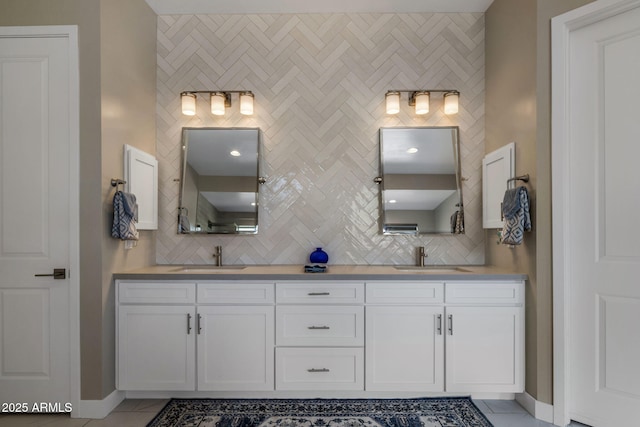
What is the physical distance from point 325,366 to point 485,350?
1.11 meters

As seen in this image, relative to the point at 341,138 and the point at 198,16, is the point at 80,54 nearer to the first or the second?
the point at 198,16

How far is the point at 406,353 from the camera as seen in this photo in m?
2.30

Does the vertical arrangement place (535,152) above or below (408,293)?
above

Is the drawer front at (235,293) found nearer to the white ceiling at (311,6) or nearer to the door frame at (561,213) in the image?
the door frame at (561,213)

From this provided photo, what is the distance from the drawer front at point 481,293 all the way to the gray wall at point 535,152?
11cm

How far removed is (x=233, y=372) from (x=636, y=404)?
2434 mm

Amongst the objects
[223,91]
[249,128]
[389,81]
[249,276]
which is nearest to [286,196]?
[249,128]

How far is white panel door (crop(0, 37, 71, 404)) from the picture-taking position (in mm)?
2191

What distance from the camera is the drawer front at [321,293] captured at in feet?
7.68

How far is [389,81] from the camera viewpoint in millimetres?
2930

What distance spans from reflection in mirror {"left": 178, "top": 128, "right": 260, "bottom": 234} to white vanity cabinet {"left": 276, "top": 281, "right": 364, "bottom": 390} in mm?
Result: 852

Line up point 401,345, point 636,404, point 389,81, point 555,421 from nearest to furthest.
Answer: point 636,404 < point 555,421 < point 401,345 < point 389,81

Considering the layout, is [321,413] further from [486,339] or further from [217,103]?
[217,103]

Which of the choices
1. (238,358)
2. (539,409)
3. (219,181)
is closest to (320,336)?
(238,358)
